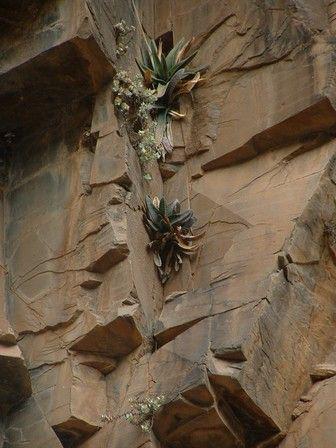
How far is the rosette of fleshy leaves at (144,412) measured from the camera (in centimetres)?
1273

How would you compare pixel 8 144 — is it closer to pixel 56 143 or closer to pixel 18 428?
pixel 56 143

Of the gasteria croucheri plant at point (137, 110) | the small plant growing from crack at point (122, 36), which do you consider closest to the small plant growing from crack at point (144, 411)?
the gasteria croucheri plant at point (137, 110)

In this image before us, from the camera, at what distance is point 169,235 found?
14312 mm

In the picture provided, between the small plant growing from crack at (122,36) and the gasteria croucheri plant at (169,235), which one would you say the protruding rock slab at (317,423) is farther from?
the small plant growing from crack at (122,36)

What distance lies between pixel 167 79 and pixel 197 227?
1952 millimetres

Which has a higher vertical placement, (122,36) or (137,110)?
(122,36)

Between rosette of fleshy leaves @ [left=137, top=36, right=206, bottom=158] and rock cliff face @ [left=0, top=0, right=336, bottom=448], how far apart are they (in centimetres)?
16

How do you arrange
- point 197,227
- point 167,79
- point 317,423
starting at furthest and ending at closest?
point 167,79 < point 197,227 < point 317,423

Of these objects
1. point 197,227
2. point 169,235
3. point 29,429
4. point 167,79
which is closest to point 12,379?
point 29,429

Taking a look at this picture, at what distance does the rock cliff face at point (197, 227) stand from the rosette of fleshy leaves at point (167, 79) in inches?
6.1

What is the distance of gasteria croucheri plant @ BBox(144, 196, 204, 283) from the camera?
14305 millimetres

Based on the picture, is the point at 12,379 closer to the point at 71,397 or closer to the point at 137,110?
the point at 71,397

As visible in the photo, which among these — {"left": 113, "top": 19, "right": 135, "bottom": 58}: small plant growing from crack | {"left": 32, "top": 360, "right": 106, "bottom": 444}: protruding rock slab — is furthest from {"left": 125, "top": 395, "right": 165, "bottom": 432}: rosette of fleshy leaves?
{"left": 113, "top": 19, "right": 135, "bottom": 58}: small plant growing from crack

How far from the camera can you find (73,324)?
13.8m
